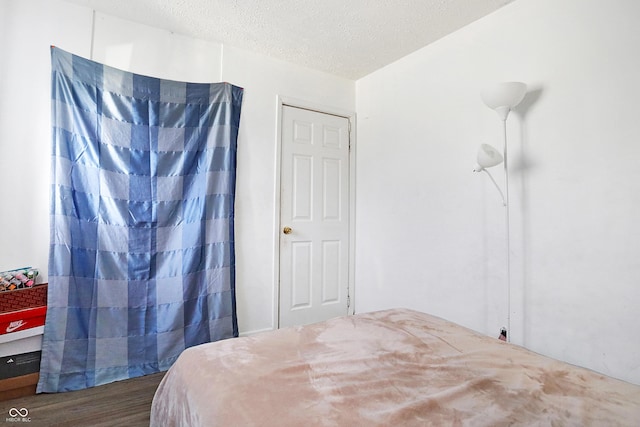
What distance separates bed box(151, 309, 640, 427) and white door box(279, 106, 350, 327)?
1.62 meters

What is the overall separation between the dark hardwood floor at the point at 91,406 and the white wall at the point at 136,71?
0.76m

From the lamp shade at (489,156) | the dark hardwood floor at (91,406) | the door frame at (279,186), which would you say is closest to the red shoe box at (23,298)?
the dark hardwood floor at (91,406)

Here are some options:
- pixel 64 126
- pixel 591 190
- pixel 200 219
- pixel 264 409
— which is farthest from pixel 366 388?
pixel 64 126

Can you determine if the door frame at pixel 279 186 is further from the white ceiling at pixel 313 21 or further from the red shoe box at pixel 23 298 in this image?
the red shoe box at pixel 23 298

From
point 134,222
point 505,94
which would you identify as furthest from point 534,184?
point 134,222

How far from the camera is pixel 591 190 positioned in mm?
1737

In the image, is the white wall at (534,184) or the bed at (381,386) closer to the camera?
the bed at (381,386)

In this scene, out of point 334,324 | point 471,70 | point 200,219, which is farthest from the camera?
point 200,219

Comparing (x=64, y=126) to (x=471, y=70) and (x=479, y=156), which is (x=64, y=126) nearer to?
(x=479, y=156)

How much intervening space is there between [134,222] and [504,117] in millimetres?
2614

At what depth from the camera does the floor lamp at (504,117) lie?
1832 millimetres

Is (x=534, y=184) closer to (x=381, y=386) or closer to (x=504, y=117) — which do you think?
(x=504, y=117)

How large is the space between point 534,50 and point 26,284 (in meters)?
3.53

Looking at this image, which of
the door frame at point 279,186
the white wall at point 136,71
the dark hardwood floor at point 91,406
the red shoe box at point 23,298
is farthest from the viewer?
the door frame at point 279,186
